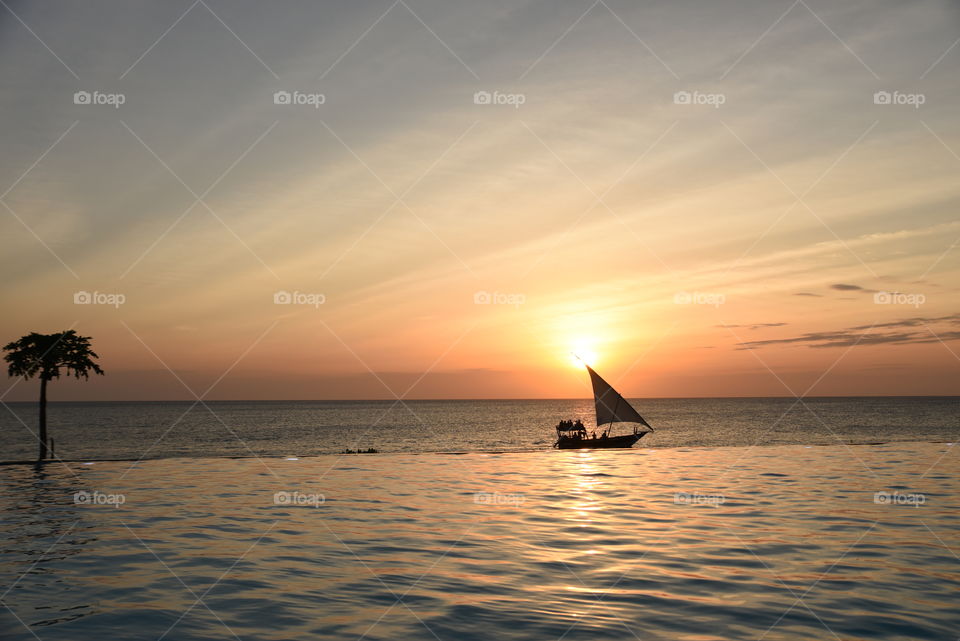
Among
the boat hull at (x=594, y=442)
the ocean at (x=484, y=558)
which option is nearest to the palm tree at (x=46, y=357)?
the ocean at (x=484, y=558)

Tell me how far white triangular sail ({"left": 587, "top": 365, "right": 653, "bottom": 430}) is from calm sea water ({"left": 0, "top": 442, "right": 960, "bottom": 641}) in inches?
1260

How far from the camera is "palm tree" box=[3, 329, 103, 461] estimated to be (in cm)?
4234

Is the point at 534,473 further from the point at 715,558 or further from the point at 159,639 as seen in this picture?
the point at 159,639

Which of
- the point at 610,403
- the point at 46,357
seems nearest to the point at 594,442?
the point at 610,403

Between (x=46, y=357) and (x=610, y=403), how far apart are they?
4578 cm

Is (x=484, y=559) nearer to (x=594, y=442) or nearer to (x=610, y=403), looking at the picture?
(x=594, y=442)

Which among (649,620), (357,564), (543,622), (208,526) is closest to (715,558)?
(649,620)

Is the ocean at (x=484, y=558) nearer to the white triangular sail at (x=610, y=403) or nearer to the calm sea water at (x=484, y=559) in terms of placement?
the calm sea water at (x=484, y=559)

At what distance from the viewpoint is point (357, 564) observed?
15.4 m

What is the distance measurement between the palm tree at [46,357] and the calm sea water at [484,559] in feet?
46.6

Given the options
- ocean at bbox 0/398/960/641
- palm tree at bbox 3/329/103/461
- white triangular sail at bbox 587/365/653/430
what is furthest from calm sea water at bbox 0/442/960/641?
white triangular sail at bbox 587/365/653/430

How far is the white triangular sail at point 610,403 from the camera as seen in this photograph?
63000 millimetres

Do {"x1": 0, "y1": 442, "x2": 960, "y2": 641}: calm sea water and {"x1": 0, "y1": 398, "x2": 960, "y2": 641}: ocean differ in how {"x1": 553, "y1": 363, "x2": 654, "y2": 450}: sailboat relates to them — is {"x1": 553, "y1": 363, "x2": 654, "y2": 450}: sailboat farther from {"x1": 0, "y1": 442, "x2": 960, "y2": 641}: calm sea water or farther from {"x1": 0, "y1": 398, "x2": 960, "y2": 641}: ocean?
{"x1": 0, "y1": 442, "x2": 960, "y2": 641}: calm sea water

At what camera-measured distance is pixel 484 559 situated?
15664 mm
